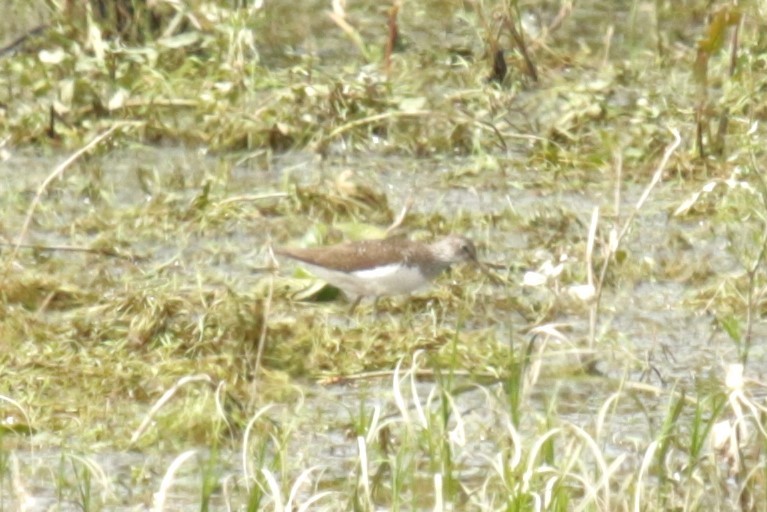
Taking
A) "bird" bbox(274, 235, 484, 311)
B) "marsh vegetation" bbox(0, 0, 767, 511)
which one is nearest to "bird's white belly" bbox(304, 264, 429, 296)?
"bird" bbox(274, 235, 484, 311)

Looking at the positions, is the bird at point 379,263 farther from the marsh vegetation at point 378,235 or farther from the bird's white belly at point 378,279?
the marsh vegetation at point 378,235

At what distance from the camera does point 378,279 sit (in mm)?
7543

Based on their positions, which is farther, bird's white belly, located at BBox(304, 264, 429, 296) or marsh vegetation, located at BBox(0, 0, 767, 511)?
bird's white belly, located at BBox(304, 264, 429, 296)

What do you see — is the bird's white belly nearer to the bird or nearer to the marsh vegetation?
the bird

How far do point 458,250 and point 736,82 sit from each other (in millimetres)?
2533

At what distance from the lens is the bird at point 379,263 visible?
7.54 meters

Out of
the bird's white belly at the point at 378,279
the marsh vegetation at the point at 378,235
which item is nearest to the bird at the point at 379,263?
the bird's white belly at the point at 378,279

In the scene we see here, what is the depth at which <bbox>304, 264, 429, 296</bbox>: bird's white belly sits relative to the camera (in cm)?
752

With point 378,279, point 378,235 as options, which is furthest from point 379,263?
point 378,235

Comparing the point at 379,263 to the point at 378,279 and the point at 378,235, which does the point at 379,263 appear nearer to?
the point at 378,279

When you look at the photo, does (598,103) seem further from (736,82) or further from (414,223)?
(414,223)

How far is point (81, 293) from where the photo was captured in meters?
7.64

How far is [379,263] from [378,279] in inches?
4.8

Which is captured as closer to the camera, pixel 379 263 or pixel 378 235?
pixel 379 263
